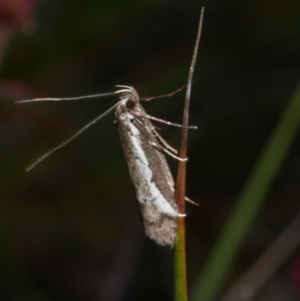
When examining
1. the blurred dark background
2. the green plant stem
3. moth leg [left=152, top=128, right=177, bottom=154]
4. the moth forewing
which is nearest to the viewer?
the moth forewing

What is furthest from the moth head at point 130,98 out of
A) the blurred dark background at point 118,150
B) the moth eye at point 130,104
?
the blurred dark background at point 118,150

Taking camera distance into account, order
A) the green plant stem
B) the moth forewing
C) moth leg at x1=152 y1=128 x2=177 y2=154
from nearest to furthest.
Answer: the moth forewing < moth leg at x1=152 y1=128 x2=177 y2=154 < the green plant stem

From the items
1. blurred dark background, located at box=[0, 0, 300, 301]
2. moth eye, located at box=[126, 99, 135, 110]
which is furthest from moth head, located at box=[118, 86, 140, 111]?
blurred dark background, located at box=[0, 0, 300, 301]

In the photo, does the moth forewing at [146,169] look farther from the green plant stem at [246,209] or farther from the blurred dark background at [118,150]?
the blurred dark background at [118,150]

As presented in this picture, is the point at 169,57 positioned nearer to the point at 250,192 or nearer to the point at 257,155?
the point at 257,155

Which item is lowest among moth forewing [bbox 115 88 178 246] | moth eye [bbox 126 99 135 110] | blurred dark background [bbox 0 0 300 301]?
blurred dark background [bbox 0 0 300 301]

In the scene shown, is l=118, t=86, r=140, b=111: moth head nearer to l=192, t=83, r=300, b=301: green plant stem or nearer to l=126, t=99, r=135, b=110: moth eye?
l=126, t=99, r=135, b=110: moth eye

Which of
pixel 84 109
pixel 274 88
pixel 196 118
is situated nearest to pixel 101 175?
pixel 84 109
